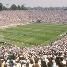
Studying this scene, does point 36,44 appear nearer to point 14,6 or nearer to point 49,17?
point 49,17

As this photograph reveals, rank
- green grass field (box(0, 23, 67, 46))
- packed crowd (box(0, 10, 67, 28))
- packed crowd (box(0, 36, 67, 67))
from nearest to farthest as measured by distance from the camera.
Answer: packed crowd (box(0, 36, 67, 67))
green grass field (box(0, 23, 67, 46))
packed crowd (box(0, 10, 67, 28))

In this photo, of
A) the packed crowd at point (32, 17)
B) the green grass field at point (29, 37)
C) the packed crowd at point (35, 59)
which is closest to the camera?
the packed crowd at point (35, 59)

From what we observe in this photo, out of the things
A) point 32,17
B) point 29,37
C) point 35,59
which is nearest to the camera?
point 35,59

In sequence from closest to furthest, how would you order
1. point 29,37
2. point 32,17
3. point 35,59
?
point 35,59, point 29,37, point 32,17

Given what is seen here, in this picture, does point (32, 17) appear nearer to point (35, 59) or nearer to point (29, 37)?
point (29, 37)

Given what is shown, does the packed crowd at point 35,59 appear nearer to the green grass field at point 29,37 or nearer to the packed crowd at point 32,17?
the green grass field at point 29,37

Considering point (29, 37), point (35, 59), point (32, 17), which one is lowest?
point (32, 17)

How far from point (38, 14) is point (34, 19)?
14316 mm

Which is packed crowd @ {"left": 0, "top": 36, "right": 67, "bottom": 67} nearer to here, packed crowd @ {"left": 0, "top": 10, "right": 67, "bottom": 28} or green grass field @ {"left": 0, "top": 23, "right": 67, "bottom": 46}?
green grass field @ {"left": 0, "top": 23, "right": 67, "bottom": 46}

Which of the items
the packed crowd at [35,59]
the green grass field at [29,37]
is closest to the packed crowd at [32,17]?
the green grass field at [29,37]

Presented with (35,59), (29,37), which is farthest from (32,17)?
(35,59)

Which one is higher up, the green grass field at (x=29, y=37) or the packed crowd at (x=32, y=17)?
the green grass field at (x=29, y=37)

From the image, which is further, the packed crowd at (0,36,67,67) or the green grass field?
the green grass field

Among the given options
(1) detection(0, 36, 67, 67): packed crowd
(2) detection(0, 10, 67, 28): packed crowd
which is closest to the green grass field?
(1) detection(0, 36, 67, 67): packed crowd
